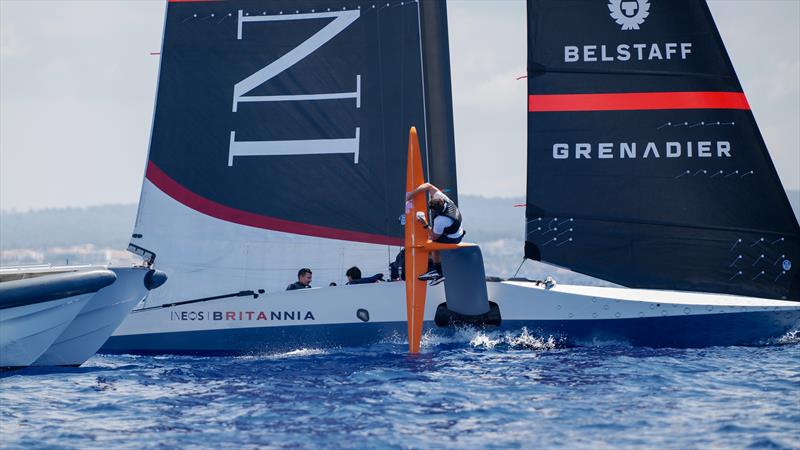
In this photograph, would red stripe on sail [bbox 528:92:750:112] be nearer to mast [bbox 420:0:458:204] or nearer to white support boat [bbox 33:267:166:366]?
mast [bbox 420:0:458:204]

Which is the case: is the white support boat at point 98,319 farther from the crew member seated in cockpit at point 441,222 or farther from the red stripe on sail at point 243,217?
the crew member seated in cockpit at point 441,222

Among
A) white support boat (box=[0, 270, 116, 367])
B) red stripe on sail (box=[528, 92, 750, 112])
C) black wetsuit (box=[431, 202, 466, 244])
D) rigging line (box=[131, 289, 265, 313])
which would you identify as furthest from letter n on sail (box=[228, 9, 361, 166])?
white support boat (box=[0, 270, 116, 367])

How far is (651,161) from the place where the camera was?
15086mm

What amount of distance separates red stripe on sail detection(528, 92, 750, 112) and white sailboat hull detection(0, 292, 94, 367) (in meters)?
6.97

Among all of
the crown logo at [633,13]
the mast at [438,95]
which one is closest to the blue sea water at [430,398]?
the mast at [438,95]

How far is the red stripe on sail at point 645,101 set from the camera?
15.0 meters

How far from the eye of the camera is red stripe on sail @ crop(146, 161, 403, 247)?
52.7 feet

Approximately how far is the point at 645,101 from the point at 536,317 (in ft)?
11.4

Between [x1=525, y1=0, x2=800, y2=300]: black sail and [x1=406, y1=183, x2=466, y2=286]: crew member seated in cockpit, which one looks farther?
[x1=525, y1=0, x2=800, y2=300]: black sail

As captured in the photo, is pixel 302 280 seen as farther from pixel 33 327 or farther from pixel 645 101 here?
pixel 645 101

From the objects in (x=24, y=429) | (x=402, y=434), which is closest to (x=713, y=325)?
(x=402, y=434)

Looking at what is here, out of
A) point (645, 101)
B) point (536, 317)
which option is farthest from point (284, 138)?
point (645, 101)

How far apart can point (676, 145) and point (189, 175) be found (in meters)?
7.39

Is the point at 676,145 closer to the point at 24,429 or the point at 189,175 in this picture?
the point at 189,175
